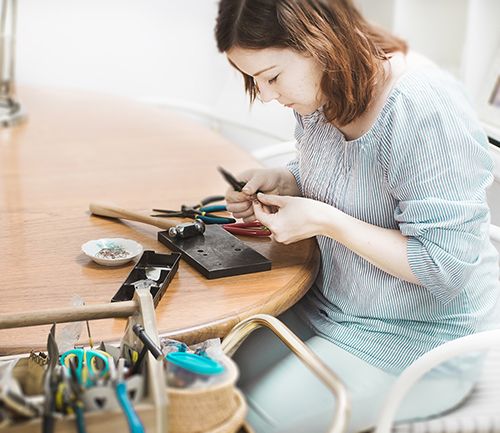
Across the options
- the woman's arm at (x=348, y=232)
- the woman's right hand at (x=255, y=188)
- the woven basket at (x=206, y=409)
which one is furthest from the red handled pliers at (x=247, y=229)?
the woven basket at (x=206, y=409)

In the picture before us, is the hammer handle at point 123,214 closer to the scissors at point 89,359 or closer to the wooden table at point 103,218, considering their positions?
the wooden table at point 103,218

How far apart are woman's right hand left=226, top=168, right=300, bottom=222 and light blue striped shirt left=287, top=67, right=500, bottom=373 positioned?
7 cm

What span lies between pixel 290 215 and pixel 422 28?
1.96m

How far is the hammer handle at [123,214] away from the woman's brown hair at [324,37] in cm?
33

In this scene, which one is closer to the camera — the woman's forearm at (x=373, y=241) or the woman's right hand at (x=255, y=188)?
the woman's forearm at (x=373, y=241)

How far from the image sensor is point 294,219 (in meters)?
0.88

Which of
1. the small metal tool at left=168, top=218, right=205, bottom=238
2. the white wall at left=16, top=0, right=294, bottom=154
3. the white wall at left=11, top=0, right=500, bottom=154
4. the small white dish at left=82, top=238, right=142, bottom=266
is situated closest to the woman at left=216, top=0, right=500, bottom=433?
the small metal tool at left=168, top=218, right=205, bottom=238

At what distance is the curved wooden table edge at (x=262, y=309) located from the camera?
0.71 m

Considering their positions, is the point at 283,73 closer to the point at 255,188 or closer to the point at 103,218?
the point at 255,188

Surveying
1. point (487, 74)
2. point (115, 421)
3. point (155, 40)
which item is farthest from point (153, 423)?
point (155, 40)

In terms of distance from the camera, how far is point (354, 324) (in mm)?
958

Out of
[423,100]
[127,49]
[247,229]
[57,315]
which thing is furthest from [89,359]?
[127,49]

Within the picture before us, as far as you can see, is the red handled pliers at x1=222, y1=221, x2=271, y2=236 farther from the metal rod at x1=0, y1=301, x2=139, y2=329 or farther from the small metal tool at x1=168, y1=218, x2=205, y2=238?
the metal rod at x1=0, y1=301, x2=139, y2=329

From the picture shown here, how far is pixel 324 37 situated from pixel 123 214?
0.50m
